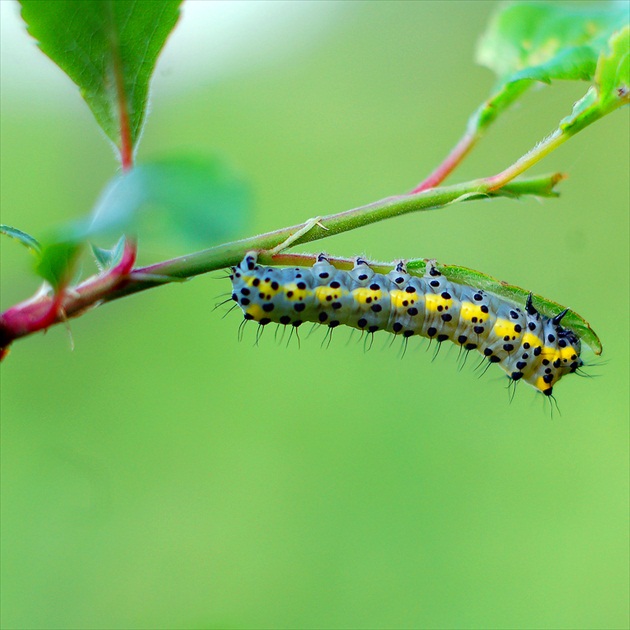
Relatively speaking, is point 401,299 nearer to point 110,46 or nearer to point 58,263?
point 110,46

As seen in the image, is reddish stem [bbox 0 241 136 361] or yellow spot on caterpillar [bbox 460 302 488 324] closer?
reddish stem [bbox 0 241 136 361]

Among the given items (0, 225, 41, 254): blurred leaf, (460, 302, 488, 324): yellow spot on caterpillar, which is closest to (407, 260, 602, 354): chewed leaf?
(460, 302, 488, 324): yellow spot on caterpillar

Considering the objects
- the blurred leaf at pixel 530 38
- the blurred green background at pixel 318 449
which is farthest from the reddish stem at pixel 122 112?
the blurred green background at pixel 318 449

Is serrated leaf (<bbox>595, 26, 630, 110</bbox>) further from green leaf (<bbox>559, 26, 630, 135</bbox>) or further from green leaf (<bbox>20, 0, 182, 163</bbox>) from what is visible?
green leaf (<bbox>20, 0, 182, 163</bbox>)

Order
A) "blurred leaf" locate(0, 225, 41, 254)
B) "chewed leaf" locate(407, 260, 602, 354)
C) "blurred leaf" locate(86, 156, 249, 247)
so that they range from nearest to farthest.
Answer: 1. "blurred leaf" locate(86, 156, 249, 247)
2. "blurred leaf" locate(0, 225, 41, 254)
3. "chewed leaf" locate(407, 260, 602, 354)

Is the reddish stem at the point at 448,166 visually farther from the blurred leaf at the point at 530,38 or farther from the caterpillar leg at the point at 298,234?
the caterpillar leg at the point at 298,234

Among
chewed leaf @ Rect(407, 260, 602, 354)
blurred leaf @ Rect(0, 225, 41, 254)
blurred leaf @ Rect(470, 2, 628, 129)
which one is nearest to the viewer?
blurred leaf @ Rect(0, 225, 41, 254)

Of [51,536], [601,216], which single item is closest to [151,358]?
[51,536]
